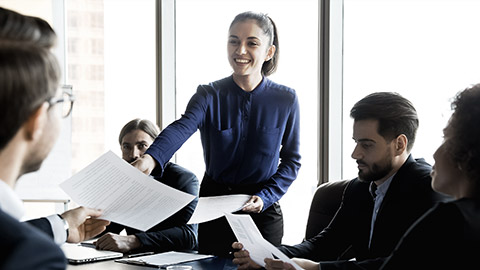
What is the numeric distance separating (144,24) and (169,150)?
2668 mm

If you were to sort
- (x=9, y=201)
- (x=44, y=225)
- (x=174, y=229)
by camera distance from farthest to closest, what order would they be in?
(x=174, y=229) < (x=44, y=225) < (x=9, y=201)

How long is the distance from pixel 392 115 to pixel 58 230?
53.8 inches

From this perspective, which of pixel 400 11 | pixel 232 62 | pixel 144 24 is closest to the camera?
pixel 232 62

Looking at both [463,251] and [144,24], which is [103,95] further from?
[463,251]

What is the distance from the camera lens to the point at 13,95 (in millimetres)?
976

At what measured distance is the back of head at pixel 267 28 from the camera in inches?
107

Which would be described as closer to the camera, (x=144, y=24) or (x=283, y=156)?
(x=283, y=156)

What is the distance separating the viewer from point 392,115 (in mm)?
2422

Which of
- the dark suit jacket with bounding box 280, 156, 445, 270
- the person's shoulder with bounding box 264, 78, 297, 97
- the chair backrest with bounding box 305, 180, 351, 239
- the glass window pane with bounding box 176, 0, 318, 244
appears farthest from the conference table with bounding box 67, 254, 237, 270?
the glass window pane with bounding box 176, 0, 318, 244

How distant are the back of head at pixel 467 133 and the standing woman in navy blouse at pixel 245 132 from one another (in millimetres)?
1185

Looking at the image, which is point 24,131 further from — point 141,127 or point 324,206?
point 141,127

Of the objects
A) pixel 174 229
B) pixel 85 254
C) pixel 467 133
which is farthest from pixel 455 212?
pixel 174 229

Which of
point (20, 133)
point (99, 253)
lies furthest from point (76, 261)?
point (20, 133)

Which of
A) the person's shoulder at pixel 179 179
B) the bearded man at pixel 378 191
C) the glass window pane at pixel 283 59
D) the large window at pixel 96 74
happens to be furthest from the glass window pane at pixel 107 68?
the bearded man at pixel 378 191
